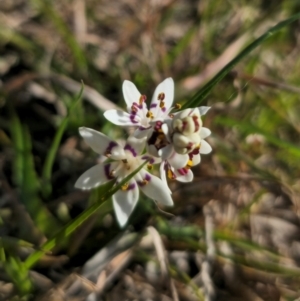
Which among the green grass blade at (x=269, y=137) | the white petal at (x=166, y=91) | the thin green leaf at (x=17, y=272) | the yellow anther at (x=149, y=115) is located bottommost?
the thin green leaf at (x=17, y=272)

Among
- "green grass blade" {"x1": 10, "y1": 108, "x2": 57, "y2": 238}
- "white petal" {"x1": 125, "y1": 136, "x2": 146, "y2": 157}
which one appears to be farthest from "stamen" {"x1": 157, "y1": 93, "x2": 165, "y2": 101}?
"green grass blade" {"x1": 10, "y1": 108, "x2": 57, "y2": 238}

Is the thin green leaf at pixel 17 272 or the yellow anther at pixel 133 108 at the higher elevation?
the yellow anther at pixel 133 108

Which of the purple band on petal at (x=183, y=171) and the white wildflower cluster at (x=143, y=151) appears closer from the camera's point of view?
the white wildflower cluster at (x=143, y=151)

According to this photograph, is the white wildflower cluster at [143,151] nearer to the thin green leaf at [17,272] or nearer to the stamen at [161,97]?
the stamen at [161,97]

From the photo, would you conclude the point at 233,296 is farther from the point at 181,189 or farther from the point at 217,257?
the point at 181,189

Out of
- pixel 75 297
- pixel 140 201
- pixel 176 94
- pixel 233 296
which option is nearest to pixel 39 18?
pixel 176 94

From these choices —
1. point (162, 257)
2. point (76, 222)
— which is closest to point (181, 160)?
point (76, 222)

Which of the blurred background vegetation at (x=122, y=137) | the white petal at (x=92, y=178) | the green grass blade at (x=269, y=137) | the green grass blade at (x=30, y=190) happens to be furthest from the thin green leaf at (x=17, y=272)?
the green grass blade at (x=269, y=137)

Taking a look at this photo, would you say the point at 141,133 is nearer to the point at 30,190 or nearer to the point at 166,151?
the point at 166,151

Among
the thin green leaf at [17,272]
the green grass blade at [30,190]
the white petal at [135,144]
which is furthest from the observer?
the green grass blade at [30,190]

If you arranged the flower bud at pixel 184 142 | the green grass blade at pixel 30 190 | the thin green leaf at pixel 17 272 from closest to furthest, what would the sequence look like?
the flower bud at pixel 184 142 → the thin green leaf at pixel 17 272 → the green grass blade at pixel 30 190
